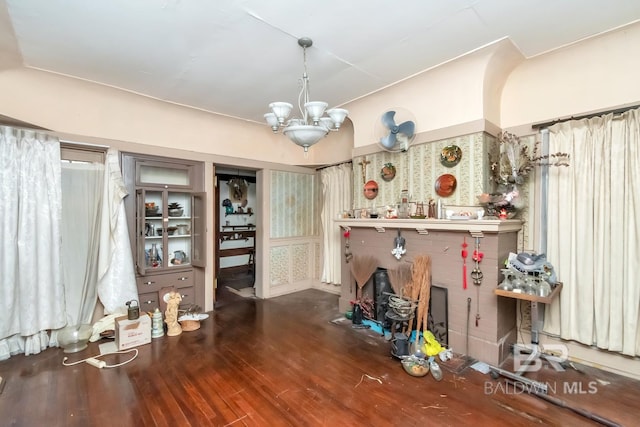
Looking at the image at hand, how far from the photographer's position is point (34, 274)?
297 cm

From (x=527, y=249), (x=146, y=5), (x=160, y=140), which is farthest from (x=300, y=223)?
(x=146, y=5)

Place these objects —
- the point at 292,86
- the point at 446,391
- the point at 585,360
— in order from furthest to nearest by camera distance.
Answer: the point at 292,86
the point at 585,360
the point at 446,391

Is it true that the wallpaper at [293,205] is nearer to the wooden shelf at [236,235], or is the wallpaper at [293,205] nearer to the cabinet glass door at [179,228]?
the cabinet glass door at [179,228]

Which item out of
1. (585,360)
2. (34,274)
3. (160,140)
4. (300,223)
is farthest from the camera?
(300,223)

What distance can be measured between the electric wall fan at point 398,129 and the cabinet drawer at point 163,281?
10.7ft

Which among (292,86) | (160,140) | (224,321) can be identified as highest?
(292,86)

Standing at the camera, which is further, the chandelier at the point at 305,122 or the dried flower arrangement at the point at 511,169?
the dried flower arrangement at the point at 511,169

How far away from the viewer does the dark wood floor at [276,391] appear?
2025mm

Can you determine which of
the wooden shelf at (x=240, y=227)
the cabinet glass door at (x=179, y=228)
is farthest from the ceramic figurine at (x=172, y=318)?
the wooden shelf at (x=240, y=227)

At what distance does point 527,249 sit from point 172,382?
3625 mm

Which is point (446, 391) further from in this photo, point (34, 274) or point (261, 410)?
point (34, 274)

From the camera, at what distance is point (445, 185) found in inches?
124
